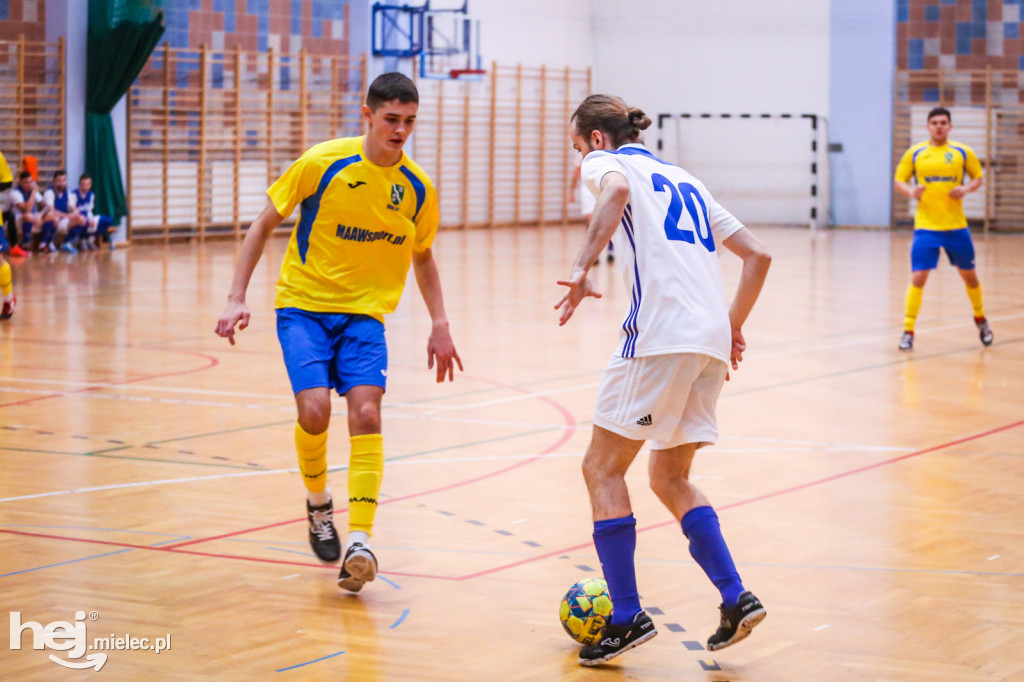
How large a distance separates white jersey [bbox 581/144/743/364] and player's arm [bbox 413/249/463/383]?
1120mm

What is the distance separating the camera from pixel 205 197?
21812 mm

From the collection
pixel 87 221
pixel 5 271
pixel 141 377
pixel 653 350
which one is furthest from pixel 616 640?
pixel 87 221

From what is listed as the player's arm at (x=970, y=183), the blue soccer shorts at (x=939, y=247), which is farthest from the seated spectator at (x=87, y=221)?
the player's arm at (x=970, y=183)

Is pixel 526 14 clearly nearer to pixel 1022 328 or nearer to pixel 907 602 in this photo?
pixel 1022 328

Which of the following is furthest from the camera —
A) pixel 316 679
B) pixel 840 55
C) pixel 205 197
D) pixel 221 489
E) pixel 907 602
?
pixel 840 55

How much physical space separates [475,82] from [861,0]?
7734mm

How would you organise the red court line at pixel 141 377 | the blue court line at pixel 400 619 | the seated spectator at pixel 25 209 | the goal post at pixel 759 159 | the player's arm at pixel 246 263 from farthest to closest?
1. the goal post at pixel 759 159
2. the seated spectator at pixel 25 209
3. the red court line at pixel 141 377
4. the player's arm at pixel 246 263
5. the blue court line at pixel 400 619

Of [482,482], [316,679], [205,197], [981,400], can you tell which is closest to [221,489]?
[482,482]

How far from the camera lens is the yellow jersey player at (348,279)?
4.63 metres

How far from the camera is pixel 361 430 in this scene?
4.61 m

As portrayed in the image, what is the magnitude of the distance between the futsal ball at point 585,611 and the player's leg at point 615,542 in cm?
10

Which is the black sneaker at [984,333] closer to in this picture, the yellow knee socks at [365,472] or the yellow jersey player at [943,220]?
the yellow jersey player at [943,220]

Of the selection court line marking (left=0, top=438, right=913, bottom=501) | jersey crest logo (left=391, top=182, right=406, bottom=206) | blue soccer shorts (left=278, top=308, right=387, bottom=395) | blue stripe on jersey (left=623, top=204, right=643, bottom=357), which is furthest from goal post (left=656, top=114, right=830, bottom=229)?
blue stripe on jersey (left=623, top=204, right=643, bottom=357)

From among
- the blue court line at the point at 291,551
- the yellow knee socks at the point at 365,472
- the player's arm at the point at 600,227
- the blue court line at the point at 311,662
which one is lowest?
the blue court line at the point at 311,662
